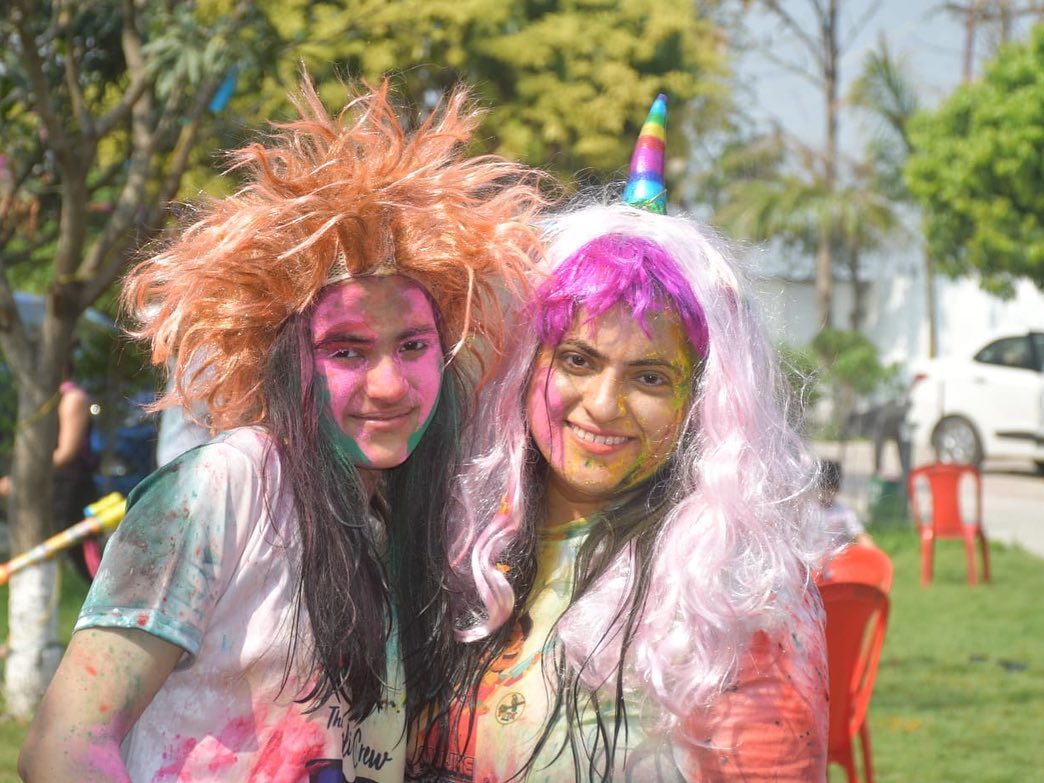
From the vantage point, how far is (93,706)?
173cm

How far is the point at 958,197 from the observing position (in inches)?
615

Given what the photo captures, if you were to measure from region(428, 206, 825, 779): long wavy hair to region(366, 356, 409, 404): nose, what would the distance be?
0.87ft

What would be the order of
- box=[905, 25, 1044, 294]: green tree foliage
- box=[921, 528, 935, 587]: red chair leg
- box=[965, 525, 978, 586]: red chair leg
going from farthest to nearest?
box=[905, 25, 1044, 294]: green tree foliage < box=[921, 528, 935, 587]: red chair leg < box=[965, 525, 978, 586]: red chair leg

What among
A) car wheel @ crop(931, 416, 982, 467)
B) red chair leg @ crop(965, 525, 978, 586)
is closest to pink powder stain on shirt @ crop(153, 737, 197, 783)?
red chair leg @ crop(965, 525, 978, 586)

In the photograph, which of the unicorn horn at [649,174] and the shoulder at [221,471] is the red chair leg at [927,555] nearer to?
the unicorn horn at [649,174]

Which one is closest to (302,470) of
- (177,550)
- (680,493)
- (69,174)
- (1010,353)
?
(177,550)

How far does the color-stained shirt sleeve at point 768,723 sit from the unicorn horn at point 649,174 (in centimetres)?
78

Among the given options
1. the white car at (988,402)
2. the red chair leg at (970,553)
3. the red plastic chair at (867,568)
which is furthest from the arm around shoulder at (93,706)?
the white car at (988,402)

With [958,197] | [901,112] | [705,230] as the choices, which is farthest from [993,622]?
[901,112]

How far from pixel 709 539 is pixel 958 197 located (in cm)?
1466

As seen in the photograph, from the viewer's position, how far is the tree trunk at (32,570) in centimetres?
532

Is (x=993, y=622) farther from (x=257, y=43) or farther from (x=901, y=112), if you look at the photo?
(x=901, y=112)

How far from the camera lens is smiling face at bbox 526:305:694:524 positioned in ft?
7.08

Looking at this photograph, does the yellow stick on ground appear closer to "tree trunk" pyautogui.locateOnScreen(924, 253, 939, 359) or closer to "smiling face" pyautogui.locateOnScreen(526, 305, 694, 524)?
"smiling face" pyautogui.locateOnScreen(526, 305, 694, 524)
